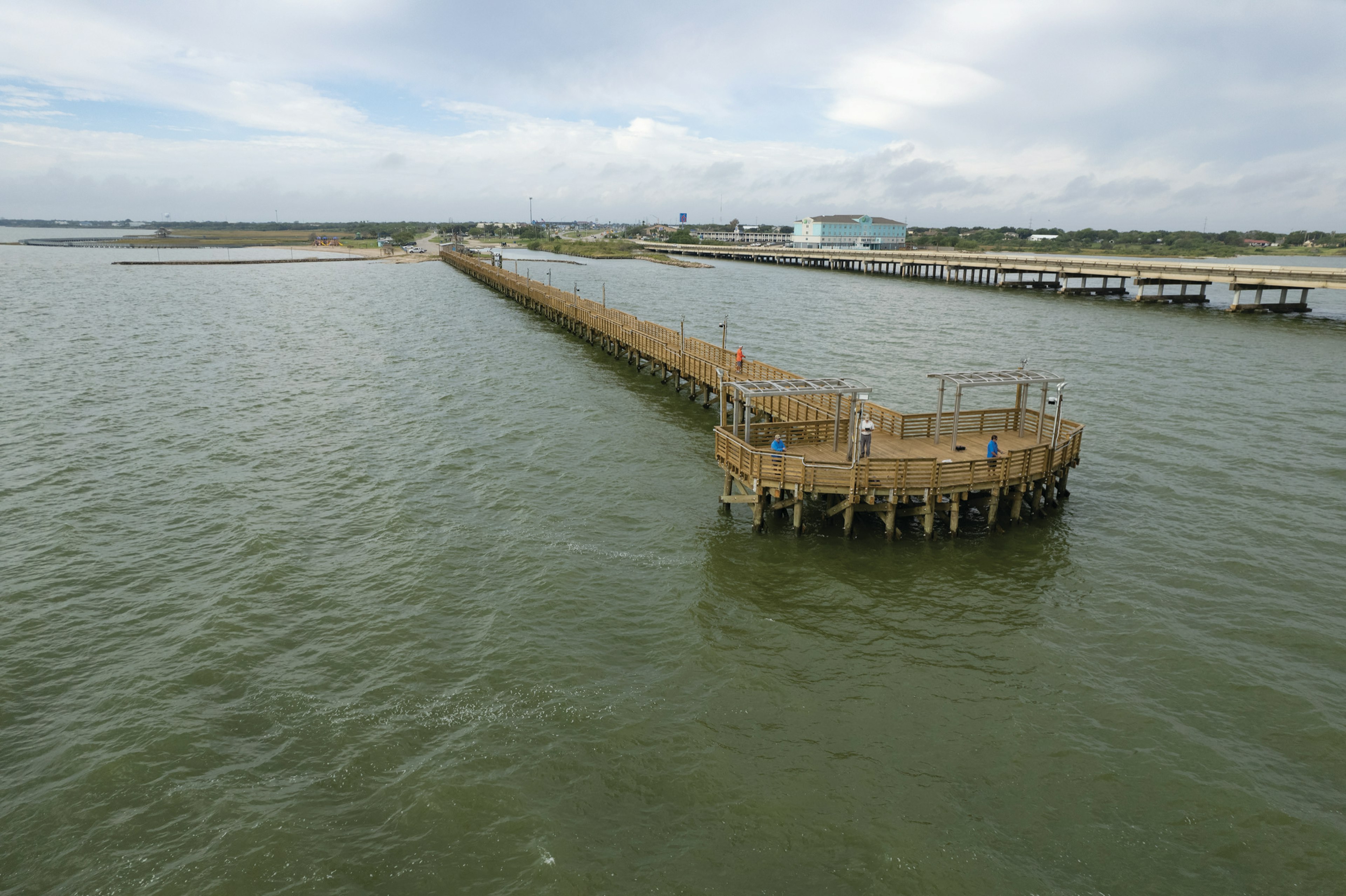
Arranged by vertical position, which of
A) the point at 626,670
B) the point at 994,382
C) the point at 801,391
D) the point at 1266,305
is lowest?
the point at 626,670

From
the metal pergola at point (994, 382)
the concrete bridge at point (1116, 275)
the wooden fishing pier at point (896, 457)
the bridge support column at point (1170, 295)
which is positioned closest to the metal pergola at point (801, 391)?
the wooden fishing pier at point (896, 457)

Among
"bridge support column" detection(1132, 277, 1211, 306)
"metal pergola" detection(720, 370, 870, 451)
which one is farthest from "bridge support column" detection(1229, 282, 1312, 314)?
"metal pergola" detection(720, 370, 870, 451)

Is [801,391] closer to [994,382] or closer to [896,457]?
[896,457]

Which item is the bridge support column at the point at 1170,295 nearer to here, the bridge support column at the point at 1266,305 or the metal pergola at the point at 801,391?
the bridge support column at the point at 1266,305

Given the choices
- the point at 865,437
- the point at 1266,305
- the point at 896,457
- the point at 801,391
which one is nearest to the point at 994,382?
the point at 896,457

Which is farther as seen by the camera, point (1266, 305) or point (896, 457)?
point (1266, 305)

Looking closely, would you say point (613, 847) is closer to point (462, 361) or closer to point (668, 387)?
point (668, 387)
